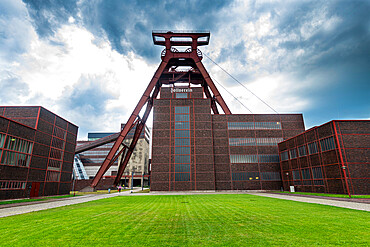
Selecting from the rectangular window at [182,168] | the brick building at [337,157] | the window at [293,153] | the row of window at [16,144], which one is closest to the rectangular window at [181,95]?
the rectangular window at [182,168]

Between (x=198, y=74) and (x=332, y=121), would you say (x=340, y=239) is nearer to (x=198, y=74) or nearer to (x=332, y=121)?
(x=332, y=121)

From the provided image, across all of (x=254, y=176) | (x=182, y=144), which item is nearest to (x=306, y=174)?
(x=254, y=176)

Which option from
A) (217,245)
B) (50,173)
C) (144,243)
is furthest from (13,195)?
(217,245)

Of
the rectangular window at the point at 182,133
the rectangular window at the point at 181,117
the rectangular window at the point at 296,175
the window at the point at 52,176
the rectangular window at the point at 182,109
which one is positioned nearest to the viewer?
the window at the point at 52,176

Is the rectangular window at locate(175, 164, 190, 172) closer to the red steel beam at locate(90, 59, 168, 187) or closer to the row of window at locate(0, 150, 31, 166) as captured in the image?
the red steel beam at locate(90, 59, 168, 187)

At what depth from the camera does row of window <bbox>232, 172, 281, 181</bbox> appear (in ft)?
149

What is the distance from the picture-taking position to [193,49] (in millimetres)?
53156

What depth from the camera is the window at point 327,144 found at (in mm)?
28342

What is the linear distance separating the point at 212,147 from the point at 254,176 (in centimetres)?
1167

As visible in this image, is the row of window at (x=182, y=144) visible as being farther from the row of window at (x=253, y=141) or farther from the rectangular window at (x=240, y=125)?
the row of window at (x=253, y=141)

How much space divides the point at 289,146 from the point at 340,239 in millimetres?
37769

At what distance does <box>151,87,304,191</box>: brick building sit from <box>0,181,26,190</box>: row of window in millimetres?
Result: 22360

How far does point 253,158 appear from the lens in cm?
4684

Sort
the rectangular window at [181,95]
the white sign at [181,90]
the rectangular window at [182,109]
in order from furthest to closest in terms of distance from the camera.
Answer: the white sign at [181,90], the rectangular window at [181,95], the rectangular window at [182,109]
